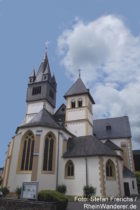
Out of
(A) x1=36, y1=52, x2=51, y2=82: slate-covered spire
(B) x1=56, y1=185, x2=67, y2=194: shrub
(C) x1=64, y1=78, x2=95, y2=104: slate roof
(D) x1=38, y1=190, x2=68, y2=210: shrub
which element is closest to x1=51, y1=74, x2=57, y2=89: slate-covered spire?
(A) x1=36, y1=52, x2=51, y2=82: slate-covered spire

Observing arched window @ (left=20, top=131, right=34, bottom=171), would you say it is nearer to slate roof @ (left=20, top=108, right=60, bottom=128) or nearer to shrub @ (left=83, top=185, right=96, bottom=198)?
slate roof @ (left=20, top=108, right=60, bottom=128)

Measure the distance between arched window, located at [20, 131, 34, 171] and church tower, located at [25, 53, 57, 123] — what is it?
12670mm

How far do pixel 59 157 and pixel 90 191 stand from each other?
5.36 meters

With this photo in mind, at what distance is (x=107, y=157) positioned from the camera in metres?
20.8

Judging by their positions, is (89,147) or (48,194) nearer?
(48,194)

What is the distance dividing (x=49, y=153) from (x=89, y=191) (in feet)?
20.6

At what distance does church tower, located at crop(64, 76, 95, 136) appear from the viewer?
30.3 m

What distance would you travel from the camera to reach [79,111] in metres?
31.7

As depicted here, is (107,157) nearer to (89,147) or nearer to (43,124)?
(89,147)

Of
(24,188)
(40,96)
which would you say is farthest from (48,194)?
(40,96)

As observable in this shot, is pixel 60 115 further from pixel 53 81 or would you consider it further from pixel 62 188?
pixel 62 188

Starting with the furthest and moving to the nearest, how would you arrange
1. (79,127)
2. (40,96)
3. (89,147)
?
(40,96)
(79,127)
(89,147)

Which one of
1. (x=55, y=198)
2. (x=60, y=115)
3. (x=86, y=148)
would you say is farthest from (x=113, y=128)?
(x=55, y=198)

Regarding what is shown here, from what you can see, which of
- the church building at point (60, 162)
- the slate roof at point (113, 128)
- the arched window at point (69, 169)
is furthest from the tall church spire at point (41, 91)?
the arched window at point (69, 169)
